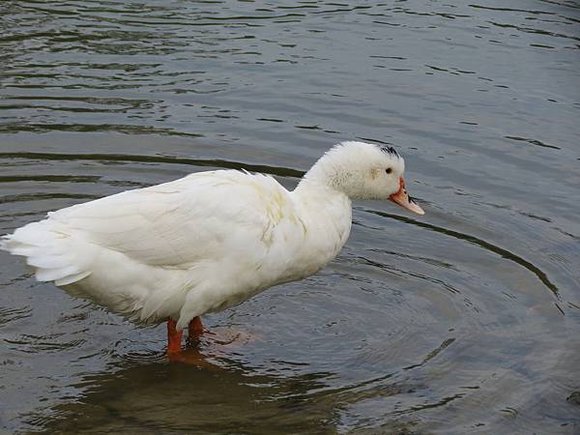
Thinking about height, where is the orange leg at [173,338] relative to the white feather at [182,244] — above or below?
below

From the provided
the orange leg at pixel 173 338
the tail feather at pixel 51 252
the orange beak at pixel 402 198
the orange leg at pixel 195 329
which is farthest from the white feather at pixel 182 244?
the orange beak at pixel 402 198

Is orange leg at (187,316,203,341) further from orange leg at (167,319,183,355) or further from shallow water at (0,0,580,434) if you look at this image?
orange leg at (167,319,183,355)

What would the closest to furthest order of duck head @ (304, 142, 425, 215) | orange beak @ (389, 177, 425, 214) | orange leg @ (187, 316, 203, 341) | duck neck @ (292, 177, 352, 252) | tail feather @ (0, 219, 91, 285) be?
1. tail feather @ (0, 219, 91, 285)
2. duck neck @ (292, 177, 352, 252)
3. duck head @ (304, 142, 425, 215)
4. orange leg @ (187, 316, 203, 341)
5. orange beak @ (389, 177, 425, 214)

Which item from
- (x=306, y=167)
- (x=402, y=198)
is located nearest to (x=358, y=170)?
(x=402, y=198)

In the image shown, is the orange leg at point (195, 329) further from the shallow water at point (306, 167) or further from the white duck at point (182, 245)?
the white duck at point (182, 245)

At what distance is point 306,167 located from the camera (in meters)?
10.6

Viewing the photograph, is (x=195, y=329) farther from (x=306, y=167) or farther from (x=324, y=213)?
(x=306, y=167)

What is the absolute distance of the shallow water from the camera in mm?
7188

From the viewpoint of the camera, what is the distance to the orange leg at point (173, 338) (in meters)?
7.76

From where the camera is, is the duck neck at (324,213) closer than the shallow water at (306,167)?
No

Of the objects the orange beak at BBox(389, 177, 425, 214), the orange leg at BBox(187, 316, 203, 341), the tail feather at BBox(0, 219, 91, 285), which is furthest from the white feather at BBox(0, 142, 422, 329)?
the orange beak at BBox(389, 177, 425, 214)

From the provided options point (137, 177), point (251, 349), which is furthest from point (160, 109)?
point (251, 349)

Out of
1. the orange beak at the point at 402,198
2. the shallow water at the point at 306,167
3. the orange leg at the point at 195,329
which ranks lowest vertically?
the orange leg at the point at 195,329

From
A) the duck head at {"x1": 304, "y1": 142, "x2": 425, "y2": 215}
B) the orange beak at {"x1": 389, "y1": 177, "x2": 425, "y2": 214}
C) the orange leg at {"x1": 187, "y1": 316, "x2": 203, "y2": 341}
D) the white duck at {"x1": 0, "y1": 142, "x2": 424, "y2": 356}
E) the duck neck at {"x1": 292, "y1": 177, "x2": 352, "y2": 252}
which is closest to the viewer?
the white duck at {"x1": 0, "y1": 142, "x2": 424, "y2": 356}
